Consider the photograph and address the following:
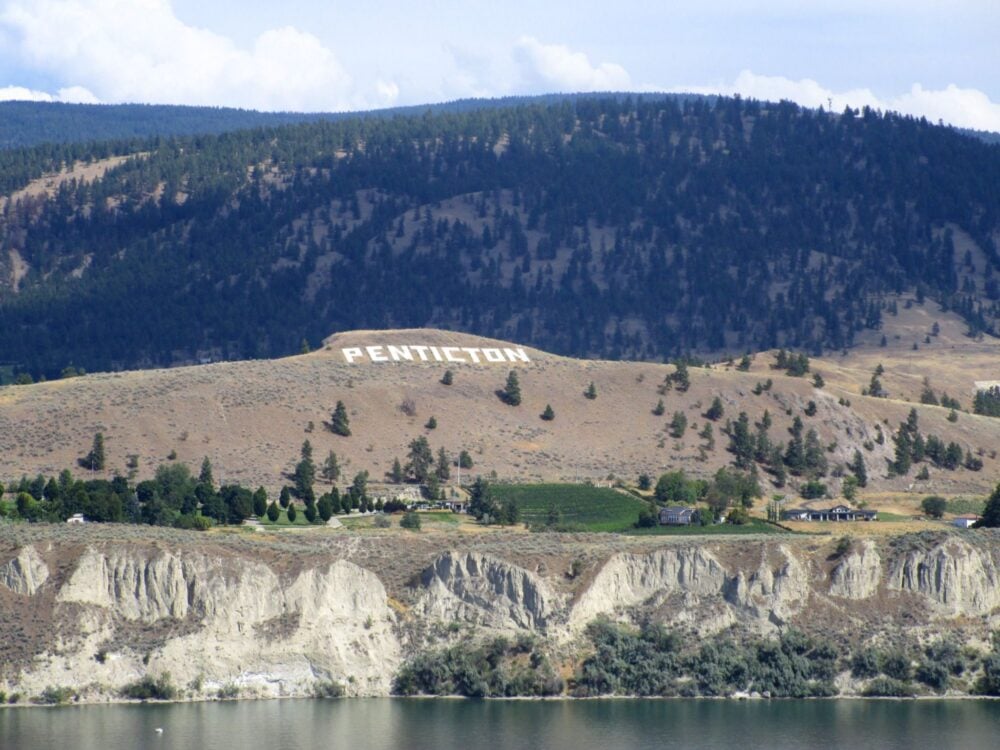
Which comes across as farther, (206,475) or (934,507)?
(934,507)

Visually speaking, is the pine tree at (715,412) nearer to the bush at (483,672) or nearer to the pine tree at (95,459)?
the pine tree at (95,459)

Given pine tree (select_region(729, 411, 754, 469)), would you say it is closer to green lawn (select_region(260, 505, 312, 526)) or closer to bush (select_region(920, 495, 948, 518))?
bush (select_region(920, 495, 948, 518))

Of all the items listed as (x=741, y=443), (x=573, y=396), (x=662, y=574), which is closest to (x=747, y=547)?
(x=662, y=574)

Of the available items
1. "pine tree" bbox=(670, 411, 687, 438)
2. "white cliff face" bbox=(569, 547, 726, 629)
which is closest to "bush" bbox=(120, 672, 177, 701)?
"white cliff face" bbox=(569, 547, 726, 629)

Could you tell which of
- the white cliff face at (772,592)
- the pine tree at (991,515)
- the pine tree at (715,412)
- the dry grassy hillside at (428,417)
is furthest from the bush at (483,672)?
the pine tree at (715,412)

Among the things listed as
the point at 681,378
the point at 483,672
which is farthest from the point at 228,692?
the point at 681,378

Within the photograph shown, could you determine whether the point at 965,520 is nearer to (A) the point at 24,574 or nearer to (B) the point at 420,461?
(B) the point at 420,461
